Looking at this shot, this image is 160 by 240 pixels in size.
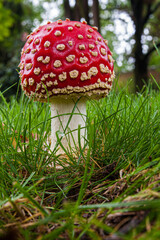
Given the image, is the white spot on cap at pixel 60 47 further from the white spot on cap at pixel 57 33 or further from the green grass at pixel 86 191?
the green grass at pixel 86 191

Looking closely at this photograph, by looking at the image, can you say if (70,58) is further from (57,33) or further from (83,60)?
(57,33)

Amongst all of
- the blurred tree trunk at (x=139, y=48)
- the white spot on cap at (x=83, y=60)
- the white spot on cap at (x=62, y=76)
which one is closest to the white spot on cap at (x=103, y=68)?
the white spot on cap at (x=83, y=60)

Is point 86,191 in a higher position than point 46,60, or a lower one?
lower

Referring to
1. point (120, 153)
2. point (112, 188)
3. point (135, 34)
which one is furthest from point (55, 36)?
point (135, 34)

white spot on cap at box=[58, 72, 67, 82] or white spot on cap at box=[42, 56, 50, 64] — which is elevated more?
white spot on cap at box=[42, 56, 50, 64]

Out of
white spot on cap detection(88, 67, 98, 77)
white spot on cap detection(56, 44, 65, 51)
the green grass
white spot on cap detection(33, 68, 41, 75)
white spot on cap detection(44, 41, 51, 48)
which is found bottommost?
the green grass

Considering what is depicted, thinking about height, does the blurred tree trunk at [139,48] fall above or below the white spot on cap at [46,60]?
above

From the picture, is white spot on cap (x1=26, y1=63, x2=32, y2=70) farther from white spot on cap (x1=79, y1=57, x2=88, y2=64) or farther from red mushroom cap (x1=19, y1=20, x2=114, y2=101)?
white spot on cap (x1=79, y1=57, x2=88, y2=64)

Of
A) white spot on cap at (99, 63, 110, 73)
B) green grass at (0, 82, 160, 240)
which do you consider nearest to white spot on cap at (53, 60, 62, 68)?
white spot on cap at (99, 63, 110, 73)

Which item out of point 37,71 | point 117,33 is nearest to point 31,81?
point 37,71
